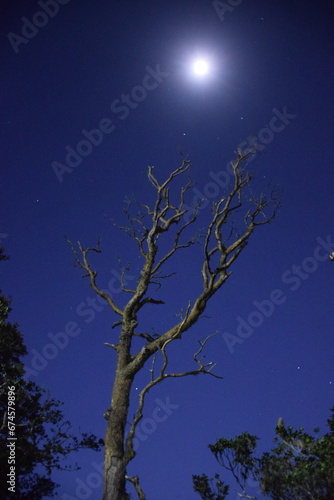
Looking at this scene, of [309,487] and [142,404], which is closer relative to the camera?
[142,404]

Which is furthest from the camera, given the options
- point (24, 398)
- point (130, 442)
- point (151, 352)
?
point (24, 398)

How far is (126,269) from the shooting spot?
9.70 metres

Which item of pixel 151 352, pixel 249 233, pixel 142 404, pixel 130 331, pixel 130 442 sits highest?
pixel 249 233

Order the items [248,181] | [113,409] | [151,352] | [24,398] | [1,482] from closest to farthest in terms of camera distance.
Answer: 1. [113,409]
2. [151,352]
3. [248,181]
4. [1,482]
5. [24,398]

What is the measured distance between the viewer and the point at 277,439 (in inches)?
366

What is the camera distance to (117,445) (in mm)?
6484

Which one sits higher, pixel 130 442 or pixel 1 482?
pixel 1 482

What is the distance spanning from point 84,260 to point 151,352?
3660mm

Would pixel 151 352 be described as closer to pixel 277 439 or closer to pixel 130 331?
pixel 130 331

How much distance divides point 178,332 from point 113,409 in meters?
2.02

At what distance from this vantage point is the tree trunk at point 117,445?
6.07m

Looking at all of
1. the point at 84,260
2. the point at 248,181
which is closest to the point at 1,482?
the point at 84,260

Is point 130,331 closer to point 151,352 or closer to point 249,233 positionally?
point 151,352

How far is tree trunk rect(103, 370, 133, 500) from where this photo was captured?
6.07 meters
